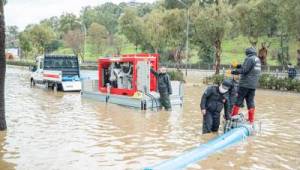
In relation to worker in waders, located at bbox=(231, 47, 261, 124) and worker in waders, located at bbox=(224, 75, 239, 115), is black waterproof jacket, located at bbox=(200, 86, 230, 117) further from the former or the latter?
worker in waders, located at bbox=(231, 47, 261, 124)

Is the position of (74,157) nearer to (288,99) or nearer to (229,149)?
(229,149)

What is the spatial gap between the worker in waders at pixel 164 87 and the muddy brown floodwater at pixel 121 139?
1.82ft

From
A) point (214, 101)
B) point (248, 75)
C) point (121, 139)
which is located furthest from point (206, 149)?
point (248, 75)

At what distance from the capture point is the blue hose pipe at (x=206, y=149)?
882 cm

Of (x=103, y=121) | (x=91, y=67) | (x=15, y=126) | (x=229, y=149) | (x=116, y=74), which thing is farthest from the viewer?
(x=91, y=67)

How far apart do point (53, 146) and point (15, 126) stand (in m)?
3.51

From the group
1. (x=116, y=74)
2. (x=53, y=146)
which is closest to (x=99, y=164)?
(x=53, y=146)

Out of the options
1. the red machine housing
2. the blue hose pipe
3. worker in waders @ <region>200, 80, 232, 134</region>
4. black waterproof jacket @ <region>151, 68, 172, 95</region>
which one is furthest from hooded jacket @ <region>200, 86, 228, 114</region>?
the red machine housing

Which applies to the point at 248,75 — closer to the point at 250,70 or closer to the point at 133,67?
the point at 250,70

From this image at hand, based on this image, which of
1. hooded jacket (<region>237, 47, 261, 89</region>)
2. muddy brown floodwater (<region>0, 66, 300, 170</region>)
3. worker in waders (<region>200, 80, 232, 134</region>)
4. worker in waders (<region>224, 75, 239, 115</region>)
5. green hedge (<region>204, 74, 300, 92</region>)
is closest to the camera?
muddy brown floodwater (<region>0, 66, 300, 170</region>)

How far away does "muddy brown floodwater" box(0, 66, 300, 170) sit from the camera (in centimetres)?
990

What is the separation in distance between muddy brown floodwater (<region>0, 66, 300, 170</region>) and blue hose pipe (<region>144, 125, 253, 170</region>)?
151 mm

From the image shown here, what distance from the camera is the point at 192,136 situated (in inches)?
518

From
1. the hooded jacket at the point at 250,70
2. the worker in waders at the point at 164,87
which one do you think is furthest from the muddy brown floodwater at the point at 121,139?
the hooded jacket at the point at 250,70
